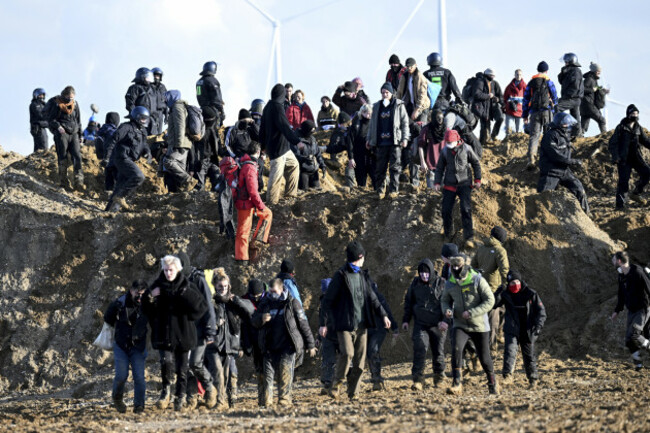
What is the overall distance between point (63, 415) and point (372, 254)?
6.30 metres

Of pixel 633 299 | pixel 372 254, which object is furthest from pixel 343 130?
pixel 633 299

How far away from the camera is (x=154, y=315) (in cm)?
1146

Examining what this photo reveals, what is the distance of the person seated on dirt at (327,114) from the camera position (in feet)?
80.6

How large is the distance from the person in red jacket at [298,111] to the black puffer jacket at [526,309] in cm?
935

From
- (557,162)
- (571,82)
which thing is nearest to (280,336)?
(557,162)

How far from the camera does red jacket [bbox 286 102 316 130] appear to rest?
851 inches

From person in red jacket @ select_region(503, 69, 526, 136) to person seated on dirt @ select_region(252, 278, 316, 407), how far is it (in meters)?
→ 13.8

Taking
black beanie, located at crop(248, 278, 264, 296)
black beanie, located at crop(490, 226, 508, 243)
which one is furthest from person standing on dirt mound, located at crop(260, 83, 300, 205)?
black beanie, located at crop(248, 278, 264, 296)

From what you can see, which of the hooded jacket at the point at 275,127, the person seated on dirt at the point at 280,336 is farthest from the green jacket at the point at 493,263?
the hooded jacket at the point at 275,127

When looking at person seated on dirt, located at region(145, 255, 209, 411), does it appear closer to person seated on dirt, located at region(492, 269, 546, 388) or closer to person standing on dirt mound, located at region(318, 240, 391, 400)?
person standing on dirt mound, located at region(318, 240, 391, 400)

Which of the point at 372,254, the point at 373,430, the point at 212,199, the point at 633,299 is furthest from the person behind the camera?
the point at 212,199

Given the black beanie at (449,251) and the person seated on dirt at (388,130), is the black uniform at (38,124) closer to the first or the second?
the person seated on dirt at (388,130)

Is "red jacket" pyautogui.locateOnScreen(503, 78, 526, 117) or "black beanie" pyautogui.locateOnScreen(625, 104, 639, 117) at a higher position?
"red jacket" pyautogui.locateOnScreen(503, 78, 526, 117)

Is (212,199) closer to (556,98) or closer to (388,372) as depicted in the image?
(388,372)
